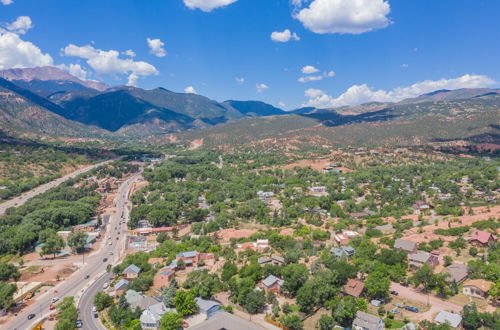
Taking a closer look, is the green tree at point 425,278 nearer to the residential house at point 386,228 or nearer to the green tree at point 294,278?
the green tree at point 294,278

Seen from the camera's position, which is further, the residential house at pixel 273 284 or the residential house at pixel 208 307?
the residential house at pixel 273 284

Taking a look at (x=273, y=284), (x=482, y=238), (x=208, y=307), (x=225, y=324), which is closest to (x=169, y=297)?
(x=208, y=307)

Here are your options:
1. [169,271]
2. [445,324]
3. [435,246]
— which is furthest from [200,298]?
[435,246]

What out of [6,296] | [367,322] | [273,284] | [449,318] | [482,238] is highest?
[6,296]

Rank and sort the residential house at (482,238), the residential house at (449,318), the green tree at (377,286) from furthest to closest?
the residential house at (482,238) → the green tree at (377,286) → the residential house at (449,318)

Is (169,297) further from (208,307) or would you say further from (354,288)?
(354,288)

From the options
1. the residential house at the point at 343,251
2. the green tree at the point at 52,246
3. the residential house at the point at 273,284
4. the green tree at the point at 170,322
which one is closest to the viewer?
the green tree at the point at 170,322

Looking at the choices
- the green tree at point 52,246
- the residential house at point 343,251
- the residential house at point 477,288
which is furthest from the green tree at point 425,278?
the green tree at point 52,246
